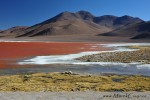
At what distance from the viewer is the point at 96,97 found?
15656 mm

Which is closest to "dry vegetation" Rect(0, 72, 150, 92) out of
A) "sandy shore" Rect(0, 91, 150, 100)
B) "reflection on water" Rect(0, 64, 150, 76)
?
"sandy shore" Rect(0, 91, 150, 100)

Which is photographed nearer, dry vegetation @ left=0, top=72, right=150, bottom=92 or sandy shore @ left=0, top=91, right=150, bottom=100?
sandy shore @ left=0, top=91, right=150, bottom=100

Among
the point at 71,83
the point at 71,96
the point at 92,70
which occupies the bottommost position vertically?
the point at 71,96

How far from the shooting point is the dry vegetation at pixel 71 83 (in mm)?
18656

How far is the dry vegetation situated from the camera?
18.7 metres

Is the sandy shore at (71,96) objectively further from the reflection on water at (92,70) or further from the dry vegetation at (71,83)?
the reflection on water at (92,70)

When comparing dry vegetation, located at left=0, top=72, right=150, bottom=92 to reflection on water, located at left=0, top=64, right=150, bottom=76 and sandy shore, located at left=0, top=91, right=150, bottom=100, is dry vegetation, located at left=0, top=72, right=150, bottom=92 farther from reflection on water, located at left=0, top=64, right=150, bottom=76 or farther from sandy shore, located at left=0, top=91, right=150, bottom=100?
reflection on water, located at left=0, top=64, right=150, bottom=76

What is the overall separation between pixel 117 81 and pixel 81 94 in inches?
251

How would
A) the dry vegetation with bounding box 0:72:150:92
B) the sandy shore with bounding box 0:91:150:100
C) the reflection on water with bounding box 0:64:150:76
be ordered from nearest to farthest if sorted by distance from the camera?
the sandy shore with bounding box 0:91:150:100
the dry vegetation with bounding box 0:72:150:92
the reflection on water with bounding box 0:64:150:76

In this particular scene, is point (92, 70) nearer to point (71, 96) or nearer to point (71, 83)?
point (71, 83)

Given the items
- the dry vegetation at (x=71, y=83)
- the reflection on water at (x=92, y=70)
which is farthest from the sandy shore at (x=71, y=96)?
the reflection on water at (x=92, y=70)

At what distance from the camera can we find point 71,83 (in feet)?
67.8

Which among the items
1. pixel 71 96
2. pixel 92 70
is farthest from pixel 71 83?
pixel 92 70

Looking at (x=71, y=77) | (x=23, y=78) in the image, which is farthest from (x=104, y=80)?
(x=23, y=78)
